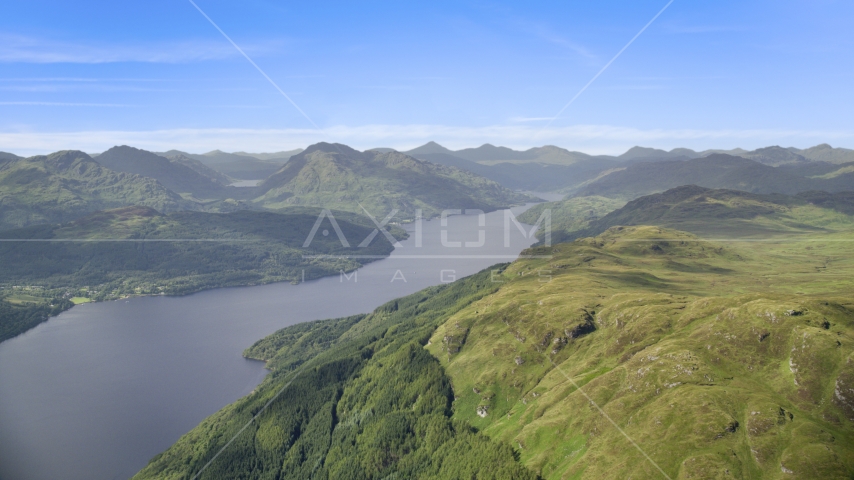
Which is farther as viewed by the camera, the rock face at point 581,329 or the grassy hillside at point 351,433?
the rock face at point 581,329

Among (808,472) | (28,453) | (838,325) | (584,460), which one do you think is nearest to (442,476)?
(584,460)

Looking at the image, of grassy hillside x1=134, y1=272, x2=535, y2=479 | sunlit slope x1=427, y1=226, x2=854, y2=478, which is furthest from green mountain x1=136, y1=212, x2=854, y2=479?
grassy hillside x1=134, y1=272, x2=535, y2=479

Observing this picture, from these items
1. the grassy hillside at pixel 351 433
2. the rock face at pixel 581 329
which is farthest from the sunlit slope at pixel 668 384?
the grassy hillside at pixel 351 433

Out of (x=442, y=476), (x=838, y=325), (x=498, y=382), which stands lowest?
(x=442, y=476)

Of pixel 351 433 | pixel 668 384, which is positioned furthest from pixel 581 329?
pixel 351 433

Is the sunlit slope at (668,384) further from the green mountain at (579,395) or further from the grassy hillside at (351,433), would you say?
the grassy hillside at (351,433)

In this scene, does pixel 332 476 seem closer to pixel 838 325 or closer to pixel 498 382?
pixel 498 382
